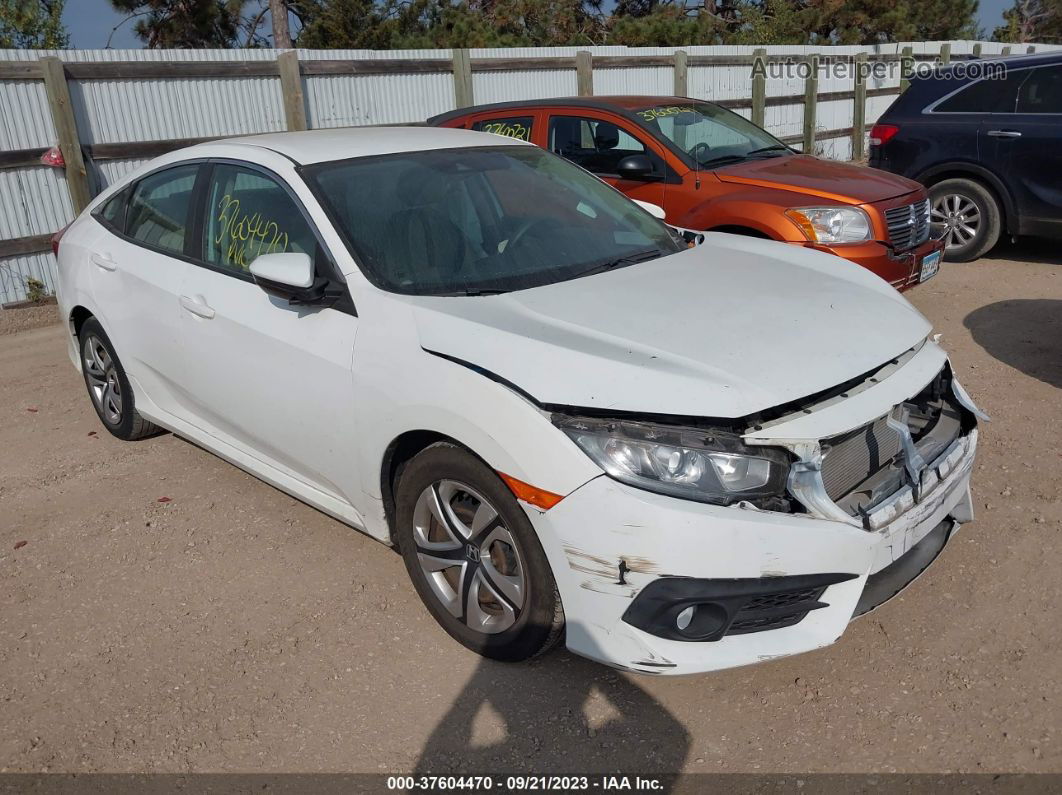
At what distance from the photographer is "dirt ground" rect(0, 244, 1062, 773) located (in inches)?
111

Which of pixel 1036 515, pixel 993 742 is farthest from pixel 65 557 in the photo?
pixel 1036 515

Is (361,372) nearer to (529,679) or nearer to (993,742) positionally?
(529,679)

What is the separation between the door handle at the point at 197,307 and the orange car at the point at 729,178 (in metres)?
3.73

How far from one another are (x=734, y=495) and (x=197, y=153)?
3061 mm

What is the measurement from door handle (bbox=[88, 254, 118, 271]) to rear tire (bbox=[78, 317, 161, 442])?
12.3 inches

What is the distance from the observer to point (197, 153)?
4.39 m

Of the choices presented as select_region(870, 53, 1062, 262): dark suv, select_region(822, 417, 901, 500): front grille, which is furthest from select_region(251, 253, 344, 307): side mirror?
select_region(870, 53, 1062, 262): dark suv

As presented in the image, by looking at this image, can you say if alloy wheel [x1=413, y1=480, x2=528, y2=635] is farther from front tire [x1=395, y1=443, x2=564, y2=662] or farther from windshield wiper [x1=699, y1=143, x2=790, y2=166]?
windshield wiper [x1=699, y1=143, x2=790, y2=166]

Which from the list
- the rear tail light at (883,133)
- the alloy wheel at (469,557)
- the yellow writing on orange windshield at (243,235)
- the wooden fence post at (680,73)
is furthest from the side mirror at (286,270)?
the wooden fence post at (680,73)

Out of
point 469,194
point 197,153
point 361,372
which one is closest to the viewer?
point 361,372

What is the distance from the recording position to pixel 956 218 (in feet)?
28.6

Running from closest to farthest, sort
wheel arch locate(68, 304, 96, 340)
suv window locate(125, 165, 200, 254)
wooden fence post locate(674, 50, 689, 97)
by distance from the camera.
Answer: suv window locate(125, 165, 200, 254)
wheel arch locate(68, 304, 96, 340)
wooden fence post locate(674, 50, 689, 97)

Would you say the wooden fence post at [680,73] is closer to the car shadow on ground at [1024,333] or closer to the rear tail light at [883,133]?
the rear tail light at [883,133]

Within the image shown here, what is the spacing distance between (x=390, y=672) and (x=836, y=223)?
180 inches
